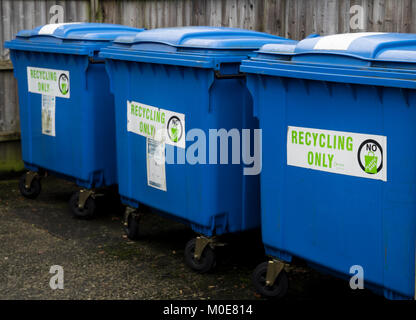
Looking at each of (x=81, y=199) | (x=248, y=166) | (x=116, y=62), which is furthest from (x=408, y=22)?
(x=81, y=199)

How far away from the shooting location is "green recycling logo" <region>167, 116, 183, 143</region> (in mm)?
4414

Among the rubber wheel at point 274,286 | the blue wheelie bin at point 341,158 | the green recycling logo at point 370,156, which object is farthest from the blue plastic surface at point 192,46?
the rubber wheel at point 274,286

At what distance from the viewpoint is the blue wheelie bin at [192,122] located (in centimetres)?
421

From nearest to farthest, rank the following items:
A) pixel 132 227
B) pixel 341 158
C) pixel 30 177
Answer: pixel 341 158 < pixel 132 227 < pixel 30 177

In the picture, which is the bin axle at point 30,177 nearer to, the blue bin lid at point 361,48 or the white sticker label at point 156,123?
the white sticker label at point 156,123

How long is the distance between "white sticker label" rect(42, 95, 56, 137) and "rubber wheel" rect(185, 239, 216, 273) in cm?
196

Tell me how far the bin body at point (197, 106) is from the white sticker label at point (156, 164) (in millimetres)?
14

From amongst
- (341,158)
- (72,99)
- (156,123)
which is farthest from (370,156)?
(72,99)

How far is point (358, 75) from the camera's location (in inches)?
129

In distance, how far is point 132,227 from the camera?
5129 millimetres

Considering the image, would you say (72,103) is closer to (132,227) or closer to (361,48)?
(132,227)

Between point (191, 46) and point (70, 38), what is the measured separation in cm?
157

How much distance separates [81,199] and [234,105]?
1966mm
